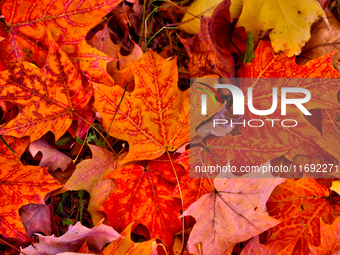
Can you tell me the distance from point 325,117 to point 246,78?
33cm

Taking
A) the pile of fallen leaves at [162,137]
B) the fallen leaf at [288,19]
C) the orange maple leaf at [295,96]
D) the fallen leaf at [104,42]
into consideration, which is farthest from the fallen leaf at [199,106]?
the fallen leaf at [104,42]

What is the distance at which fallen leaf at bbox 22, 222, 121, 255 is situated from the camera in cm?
91

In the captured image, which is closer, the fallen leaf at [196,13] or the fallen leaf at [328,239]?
the fallen leaf at [328,239]

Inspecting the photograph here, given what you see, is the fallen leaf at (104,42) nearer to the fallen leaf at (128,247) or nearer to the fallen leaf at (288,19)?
the fallen leaf at (288,19)

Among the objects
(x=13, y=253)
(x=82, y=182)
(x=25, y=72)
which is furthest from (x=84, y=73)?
(x=13, y=253)

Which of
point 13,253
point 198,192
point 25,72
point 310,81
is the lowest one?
point 13,253

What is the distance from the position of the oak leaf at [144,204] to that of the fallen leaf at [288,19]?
25.3 inches

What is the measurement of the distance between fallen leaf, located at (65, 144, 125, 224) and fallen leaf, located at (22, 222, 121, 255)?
0.08 metres

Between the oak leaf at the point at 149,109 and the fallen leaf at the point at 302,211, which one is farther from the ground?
the oak leaf at the point at 149,109

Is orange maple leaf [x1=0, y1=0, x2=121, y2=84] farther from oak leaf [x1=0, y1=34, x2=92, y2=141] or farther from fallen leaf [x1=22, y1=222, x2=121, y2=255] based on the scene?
fallen leaf [x1=22, y1=222, x2=121, y2=255]

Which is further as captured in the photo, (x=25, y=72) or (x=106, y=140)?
(x=106, y=140)

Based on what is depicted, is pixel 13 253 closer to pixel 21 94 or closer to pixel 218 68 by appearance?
pixel 21 94

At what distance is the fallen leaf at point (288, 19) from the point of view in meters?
0.97

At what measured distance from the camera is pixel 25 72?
3.00ft
